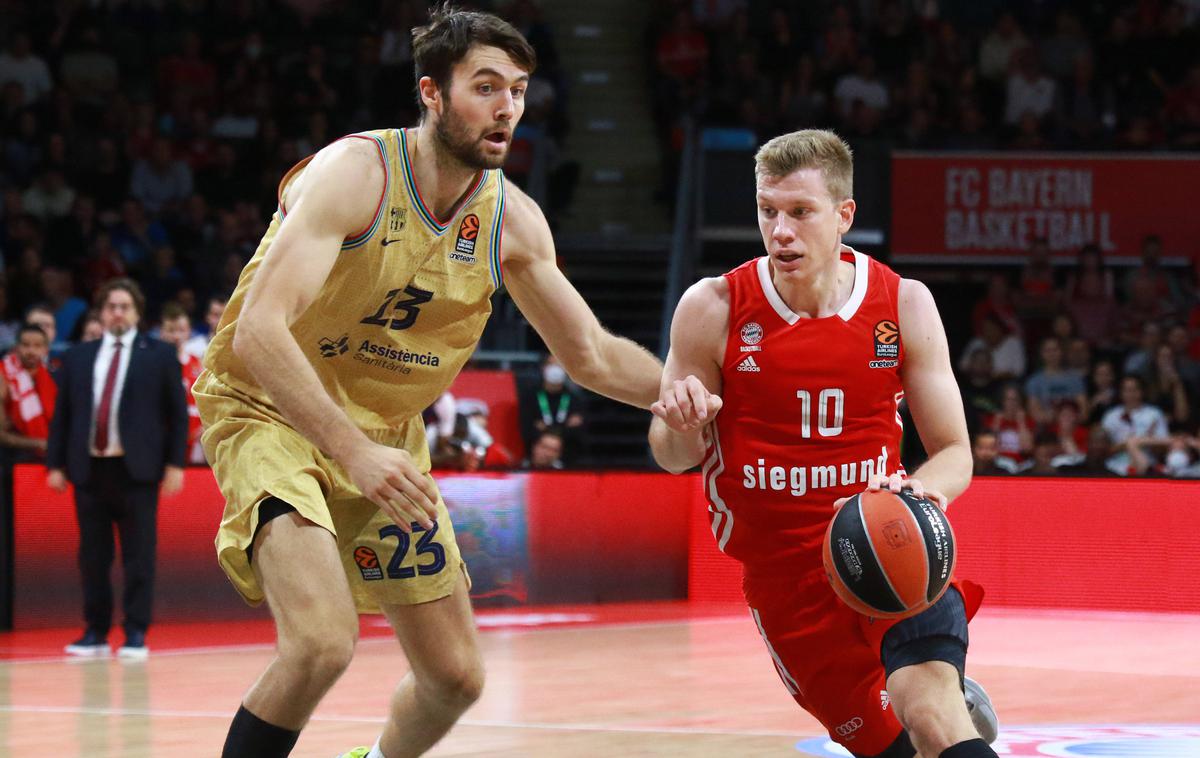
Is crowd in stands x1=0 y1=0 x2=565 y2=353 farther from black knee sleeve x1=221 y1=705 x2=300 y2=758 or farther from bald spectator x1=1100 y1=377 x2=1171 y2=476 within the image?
black knee sleeve x1=221 y1=705 x2=300 y2=758

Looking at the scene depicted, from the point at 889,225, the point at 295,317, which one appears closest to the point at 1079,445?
the point at 889,225

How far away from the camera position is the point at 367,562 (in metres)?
4.56

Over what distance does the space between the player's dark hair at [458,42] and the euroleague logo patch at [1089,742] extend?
2.76m

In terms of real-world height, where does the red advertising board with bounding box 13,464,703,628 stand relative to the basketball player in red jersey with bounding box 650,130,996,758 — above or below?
below

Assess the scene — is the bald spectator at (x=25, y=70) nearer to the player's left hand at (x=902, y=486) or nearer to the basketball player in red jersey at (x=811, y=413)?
the basketball player in red jersey at (x=811, y=413)

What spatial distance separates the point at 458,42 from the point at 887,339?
1.29 m

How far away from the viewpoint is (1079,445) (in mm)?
12359

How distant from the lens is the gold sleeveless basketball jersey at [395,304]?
4.44m

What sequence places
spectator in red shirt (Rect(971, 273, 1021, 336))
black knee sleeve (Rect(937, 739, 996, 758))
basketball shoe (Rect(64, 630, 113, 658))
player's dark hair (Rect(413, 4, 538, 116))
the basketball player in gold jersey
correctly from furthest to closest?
spectator in red shirt (Rect(971, 273, 1021, 336)), basketball shoe (Rect(64, 630, 113, 658)), player's dark hair (Rect(413, 4, 538, 116)), the basketball player in gold jersey, black knee sleeve (Rect(937, 739, 996, 758))

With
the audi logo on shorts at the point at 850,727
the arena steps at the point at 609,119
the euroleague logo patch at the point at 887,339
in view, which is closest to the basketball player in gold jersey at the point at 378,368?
the euroleague logo patch at the point at 887,339

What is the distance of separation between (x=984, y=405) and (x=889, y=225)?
2.77m

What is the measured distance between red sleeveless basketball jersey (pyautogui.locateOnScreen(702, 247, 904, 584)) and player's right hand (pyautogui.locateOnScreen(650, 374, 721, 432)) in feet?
0.99

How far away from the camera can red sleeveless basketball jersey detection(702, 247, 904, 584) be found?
14.8 feet

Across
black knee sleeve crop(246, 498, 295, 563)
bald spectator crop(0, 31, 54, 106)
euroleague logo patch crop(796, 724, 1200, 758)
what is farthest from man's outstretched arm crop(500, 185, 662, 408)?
bald spectator crop(0, 31, 54, 106)
